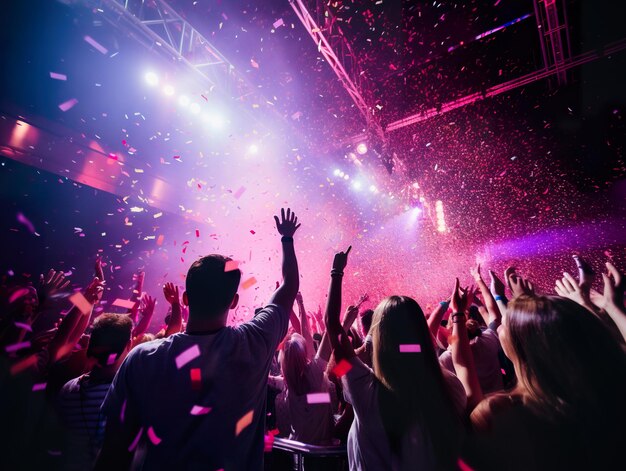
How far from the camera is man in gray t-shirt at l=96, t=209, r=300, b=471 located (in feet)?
3.75

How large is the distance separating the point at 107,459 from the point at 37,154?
20.9 feet

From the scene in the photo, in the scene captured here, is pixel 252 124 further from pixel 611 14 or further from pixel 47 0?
pixel 611 14

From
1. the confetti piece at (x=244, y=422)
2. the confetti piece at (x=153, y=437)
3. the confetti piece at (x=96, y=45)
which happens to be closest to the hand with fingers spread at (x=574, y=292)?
the confetti piece at (x=244, y=422)

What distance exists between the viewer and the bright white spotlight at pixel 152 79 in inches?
234

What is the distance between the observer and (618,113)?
26.2 ft

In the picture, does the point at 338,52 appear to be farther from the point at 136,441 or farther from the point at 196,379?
the point at 136,441

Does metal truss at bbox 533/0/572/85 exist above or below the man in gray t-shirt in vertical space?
above

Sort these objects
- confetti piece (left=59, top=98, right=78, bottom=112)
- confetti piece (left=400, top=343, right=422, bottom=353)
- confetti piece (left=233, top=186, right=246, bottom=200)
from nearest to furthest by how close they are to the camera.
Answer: confetti piece (left=400, top=343, right=422, bottom=353) → confetti piece (left=59, top=98, right=78, bottom=112) → confetti piece (left=233, top=186, right=246, bottom=200)

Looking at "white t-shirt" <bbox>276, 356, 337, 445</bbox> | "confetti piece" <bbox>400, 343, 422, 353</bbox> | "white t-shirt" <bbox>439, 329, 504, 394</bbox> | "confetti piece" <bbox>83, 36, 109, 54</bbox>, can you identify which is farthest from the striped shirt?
"confetti piece" <bbox>83, 36, 109, 54</bbox>

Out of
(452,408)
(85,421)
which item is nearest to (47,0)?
(85,421)

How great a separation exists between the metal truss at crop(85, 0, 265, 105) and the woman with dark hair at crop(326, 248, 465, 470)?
6.28 m

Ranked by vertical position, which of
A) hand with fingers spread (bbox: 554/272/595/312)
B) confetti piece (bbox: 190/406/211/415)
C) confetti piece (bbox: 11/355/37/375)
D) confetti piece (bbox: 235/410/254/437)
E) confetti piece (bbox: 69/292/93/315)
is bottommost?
confetti piece (bbox: 235/410/254/437)

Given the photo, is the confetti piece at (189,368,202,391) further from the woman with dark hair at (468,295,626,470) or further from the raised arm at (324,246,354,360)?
the woman with dark hair at (468,295,626,470)

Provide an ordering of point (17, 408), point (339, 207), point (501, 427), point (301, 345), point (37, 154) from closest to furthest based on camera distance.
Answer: point (501, 427) < point (17, 408) < point (301, 345) < point (37, 154) < point (339, 207)
